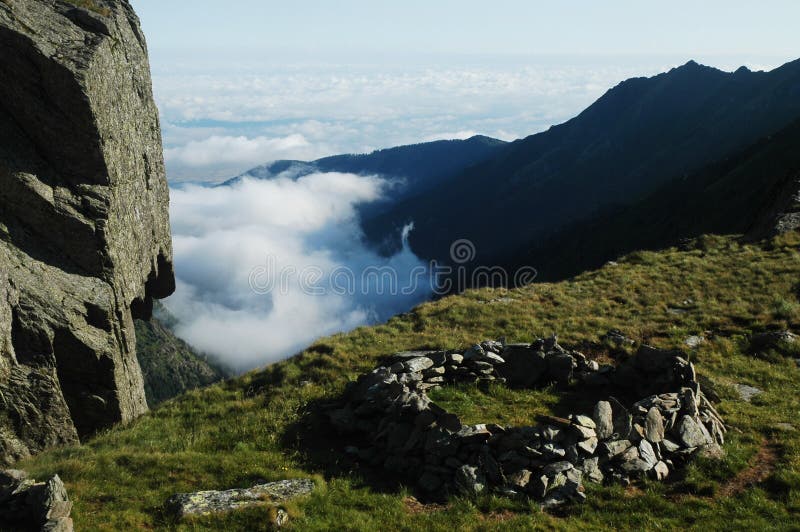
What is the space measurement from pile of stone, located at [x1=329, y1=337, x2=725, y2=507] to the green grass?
65 centimetres

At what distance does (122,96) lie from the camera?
110ft

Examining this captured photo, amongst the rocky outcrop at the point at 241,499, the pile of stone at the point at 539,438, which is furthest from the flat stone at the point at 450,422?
the rocky outcrop at the point at 241,499

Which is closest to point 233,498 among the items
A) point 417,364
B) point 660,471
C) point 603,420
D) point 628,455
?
point 417,364

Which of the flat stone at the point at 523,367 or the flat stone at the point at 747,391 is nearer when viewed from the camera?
the flat stone at the point at 747,391

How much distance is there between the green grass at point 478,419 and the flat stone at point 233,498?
398mm

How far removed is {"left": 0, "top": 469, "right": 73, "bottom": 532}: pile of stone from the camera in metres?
14.3

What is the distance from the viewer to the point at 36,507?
14602 mm

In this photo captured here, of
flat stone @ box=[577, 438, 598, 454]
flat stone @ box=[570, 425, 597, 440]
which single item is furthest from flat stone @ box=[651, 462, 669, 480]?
flat stone @ box=[570, 425, 597, 440]

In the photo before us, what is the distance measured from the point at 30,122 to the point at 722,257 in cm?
4834

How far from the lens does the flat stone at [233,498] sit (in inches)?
613

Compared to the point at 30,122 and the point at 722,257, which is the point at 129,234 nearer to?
the point at 30,122

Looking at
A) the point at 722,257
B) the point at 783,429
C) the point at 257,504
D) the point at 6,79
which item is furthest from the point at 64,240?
the point at 722,257

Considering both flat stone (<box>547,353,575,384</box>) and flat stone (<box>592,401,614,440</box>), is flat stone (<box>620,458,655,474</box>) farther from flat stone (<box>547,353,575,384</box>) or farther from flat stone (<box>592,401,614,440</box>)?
flat stone (<box>547,353,575,384</box>)

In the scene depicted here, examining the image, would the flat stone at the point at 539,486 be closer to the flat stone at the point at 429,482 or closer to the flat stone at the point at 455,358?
the flat stone at the point at 429,482
